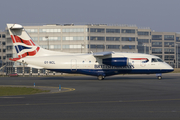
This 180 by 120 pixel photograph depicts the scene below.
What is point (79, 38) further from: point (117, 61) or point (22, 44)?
point (117, 61)

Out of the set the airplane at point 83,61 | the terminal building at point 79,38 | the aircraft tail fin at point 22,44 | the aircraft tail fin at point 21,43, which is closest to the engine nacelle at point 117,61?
the airplane at point 83,61

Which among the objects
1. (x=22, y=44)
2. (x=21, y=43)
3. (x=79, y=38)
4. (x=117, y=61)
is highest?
(x=79, y=38)

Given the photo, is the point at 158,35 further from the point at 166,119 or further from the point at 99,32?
the point at 166,119

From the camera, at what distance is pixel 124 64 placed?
42.5 m

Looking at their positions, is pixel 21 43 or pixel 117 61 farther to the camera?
pixel 21 43

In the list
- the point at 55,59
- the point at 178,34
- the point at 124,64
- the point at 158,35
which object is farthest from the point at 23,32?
the point at 178,34

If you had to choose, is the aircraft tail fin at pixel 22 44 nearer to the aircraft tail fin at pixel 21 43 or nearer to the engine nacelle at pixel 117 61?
the aircraft tail fin at pixel 21 43

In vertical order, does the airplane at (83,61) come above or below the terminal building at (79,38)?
below

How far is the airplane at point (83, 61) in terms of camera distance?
42969 millimetres

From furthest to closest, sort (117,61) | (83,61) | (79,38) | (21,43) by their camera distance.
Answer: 1. (79,38)
2. (21,43)
3. (83,61)
4. (117,61)

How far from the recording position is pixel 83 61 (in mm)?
43562

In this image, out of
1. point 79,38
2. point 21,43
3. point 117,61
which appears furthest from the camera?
point 79,38

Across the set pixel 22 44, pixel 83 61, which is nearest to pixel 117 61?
pixel 83 61

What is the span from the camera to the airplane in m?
43.0
